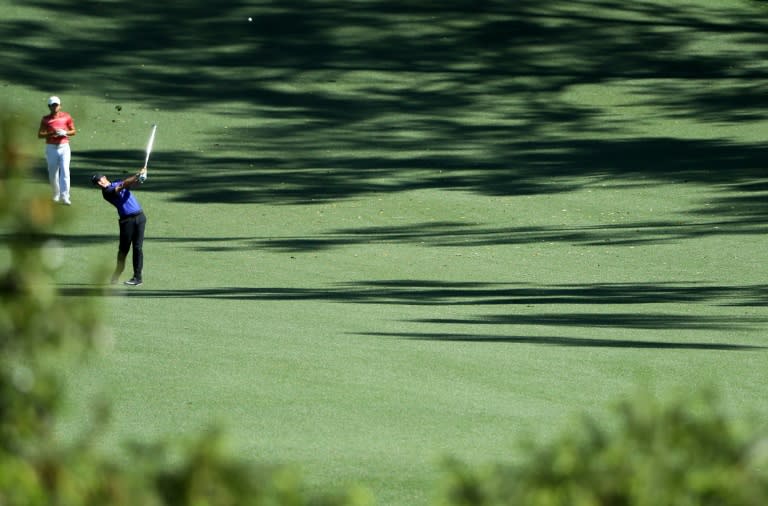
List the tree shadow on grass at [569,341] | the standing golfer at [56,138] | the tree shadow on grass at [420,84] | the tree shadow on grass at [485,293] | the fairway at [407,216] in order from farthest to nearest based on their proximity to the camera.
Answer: the tree shadow on grass at [420,84] → the standing golfer at [56,138] → the tree shadow on grass at [485,293] → the tree shadow on grass at [569,341] → the fairway at [407,216]

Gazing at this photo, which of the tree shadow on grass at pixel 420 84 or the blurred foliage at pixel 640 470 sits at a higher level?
the blurred foliage at pixel 640 470

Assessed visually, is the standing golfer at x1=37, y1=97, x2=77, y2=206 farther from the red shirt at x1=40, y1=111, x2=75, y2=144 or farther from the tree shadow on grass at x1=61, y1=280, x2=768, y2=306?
the tree shadow on grass at x1=61, y1=280, x2=768, y2=306

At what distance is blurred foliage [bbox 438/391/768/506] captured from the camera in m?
3.01

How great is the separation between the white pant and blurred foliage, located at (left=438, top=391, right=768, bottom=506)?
843 inches

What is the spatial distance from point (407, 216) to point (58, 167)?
6.49 m

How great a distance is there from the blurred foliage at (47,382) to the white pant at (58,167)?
834 inches

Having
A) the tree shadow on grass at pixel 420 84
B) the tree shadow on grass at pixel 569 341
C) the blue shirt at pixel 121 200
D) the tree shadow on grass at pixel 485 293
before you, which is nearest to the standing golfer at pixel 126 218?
the blue shirt at pixel 121 200

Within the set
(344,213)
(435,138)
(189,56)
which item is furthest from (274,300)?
(189,56)

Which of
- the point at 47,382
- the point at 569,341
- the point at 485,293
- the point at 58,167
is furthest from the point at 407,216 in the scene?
the point at 47,382

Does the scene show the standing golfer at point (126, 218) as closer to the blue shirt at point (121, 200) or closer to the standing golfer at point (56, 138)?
the blue shirt at point (121, 200)

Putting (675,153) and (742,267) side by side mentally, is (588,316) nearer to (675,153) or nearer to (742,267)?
(742,267)

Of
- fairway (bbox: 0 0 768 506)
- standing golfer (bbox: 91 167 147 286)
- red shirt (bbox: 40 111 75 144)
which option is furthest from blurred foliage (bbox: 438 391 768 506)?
red shirt (bbox: 40 111 75 144)

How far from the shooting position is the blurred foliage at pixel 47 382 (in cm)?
292

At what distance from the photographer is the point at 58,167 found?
24.1 meters
